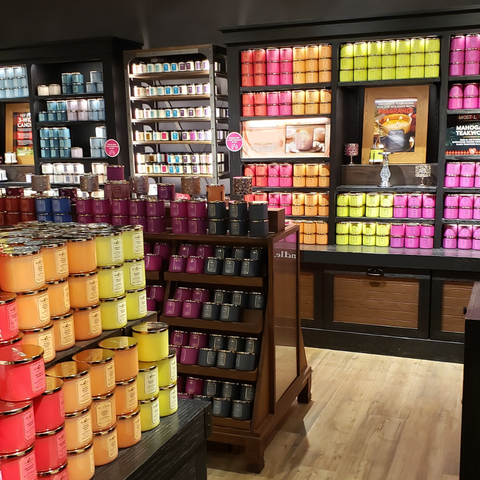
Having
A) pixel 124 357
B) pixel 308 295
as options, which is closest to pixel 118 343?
pixel 124 357

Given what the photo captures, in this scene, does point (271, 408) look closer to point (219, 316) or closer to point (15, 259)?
point (219, 316)

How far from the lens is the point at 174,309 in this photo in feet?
10.8

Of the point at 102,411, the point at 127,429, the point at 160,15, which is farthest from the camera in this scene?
the point at 160,15

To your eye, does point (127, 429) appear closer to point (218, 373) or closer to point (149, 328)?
point (149, 328)

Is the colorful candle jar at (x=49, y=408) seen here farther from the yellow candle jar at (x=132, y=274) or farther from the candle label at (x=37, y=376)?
the yellow candle jar at (x=132, y=274)

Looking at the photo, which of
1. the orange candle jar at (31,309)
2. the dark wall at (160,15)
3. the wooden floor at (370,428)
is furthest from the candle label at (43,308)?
the dark wall at (160,15)

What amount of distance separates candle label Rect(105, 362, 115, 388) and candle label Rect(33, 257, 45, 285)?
31cm

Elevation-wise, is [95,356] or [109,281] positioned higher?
[109,281]

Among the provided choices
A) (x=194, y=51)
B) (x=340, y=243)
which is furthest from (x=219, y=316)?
(x=194, y=51)

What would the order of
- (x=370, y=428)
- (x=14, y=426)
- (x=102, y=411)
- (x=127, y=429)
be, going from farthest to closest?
(x=370, y=428)
(x=127, y=429)
(x=102, y=411)
(x=14, y=426)

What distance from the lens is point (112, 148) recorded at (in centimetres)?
617

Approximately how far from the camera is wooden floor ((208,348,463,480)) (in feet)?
9.84

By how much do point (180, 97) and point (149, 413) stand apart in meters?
4.56

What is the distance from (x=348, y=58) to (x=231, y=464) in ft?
11.0
